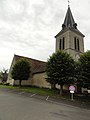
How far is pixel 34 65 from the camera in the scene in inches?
1470

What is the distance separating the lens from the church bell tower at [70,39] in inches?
1128

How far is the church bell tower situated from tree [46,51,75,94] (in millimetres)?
7339

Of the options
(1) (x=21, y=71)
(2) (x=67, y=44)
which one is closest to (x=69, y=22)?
(2) (x=67, y=44)

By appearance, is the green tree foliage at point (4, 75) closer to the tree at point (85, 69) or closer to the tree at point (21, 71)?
the tree at point (21, 71)

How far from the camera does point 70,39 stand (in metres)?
29.3

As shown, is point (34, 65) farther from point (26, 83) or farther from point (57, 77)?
point (57, 77)

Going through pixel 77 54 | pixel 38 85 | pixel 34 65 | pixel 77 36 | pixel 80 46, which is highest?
pixel 77 36

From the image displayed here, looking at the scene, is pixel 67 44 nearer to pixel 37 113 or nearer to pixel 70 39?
pixel 70 39

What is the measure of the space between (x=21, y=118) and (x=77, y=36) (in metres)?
28.4

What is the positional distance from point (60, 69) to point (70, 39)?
11.9 meters

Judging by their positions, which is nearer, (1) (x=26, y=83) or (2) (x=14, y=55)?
(1) (x=26, y=83)

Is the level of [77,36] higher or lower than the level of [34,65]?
higher

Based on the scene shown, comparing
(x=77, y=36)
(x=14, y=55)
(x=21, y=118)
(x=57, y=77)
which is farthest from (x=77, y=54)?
(x=21, y=118)

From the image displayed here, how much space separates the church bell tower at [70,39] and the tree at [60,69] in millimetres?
7339
